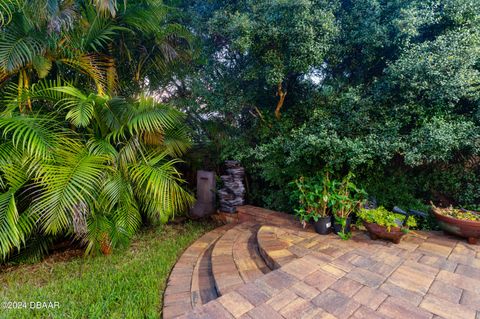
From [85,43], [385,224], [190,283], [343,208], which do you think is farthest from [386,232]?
[85,43]

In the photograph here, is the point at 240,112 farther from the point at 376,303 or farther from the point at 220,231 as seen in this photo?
the point at 376,303

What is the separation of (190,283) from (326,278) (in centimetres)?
145

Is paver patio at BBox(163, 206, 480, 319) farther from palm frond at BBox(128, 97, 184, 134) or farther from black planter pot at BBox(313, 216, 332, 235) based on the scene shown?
palm frond at BBox(128, 97, 184, 134)

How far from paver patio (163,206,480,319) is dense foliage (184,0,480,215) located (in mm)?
1078

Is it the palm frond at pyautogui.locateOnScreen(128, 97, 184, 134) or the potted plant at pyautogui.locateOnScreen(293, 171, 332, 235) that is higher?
the palm frond at pyautogui.locateOnScreen(128, 97, 184, 134)

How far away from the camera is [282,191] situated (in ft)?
14.7

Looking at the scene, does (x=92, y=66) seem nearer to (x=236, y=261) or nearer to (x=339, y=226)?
(x=236, y=261)

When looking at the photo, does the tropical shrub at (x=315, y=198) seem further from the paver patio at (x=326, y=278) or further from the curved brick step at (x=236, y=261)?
the curved brick step at (x=236, y=261)

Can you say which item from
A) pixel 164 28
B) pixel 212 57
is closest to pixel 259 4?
pixel 212 57

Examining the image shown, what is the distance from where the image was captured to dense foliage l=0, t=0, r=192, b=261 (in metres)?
2.57

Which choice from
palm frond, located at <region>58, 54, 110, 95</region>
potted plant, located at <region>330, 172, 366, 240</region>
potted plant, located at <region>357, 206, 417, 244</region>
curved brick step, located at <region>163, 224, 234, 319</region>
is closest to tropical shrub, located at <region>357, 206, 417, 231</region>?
potted plant, located at <region>357, 206, 417, 244</region>

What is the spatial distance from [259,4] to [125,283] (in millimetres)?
4325

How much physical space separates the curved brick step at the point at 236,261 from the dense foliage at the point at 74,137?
96cm

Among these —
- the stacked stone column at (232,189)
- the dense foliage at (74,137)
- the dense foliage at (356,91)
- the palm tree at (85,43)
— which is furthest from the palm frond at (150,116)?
the stacked stone column at (232,189)
